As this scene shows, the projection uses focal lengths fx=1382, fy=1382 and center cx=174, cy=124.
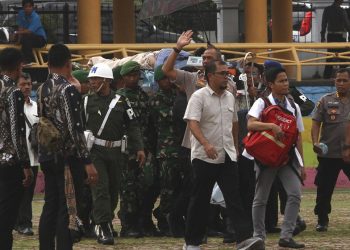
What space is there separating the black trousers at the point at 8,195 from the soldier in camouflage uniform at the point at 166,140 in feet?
9.42

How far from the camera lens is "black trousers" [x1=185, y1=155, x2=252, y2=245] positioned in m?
12.6

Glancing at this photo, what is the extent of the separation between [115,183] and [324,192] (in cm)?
276

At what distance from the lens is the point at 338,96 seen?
15.7m

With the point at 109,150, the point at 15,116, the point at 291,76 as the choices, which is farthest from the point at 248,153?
the point at 291,76

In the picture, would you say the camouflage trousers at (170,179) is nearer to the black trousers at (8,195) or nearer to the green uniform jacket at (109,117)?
the green uniform jacket at (109,117)

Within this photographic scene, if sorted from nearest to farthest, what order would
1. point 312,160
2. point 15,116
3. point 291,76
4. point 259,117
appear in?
point 15,116 < point 259,117 < point 312,160 < point 291,76

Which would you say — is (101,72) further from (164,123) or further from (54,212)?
(54,212)

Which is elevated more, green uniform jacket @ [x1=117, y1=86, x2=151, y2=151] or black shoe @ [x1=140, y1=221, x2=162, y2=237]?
green uniform jacket @ [x1=117, y1=86, x2=151, y2=151]

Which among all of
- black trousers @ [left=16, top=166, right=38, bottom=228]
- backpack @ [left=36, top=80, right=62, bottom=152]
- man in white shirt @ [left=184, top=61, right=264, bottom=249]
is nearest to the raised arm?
man in white shirt @ [left=184, top=61, right=264, bottom=249]

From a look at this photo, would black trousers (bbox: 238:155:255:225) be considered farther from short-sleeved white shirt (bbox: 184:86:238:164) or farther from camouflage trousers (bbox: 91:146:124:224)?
short-sleeved white shirt (bbox: 184:86:238:164)

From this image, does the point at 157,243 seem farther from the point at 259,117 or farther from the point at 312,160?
the point at 312,160

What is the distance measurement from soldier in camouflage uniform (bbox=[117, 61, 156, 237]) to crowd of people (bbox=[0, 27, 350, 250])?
0.04 feet

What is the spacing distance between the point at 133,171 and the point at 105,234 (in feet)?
3.59

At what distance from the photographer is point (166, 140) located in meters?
14.5
